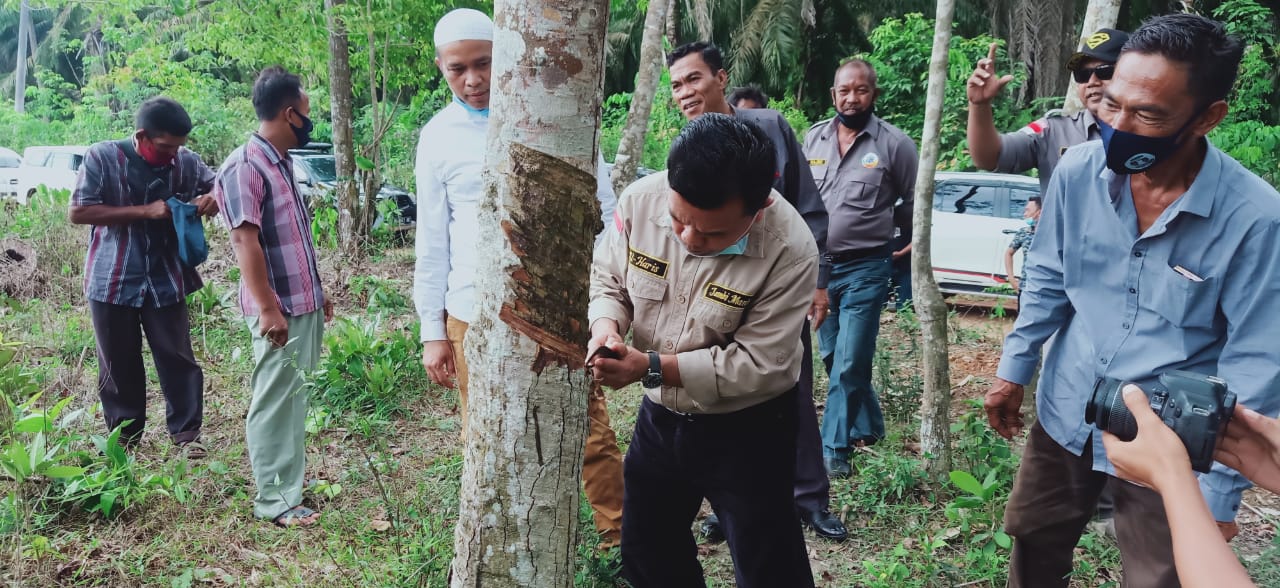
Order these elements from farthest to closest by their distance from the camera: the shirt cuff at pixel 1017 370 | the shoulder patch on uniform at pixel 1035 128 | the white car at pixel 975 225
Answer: the white car at pixel 975 225 < the shoulder patch on uniform at pixel 1035 128 < the shirt cuff at pixel 1017 370

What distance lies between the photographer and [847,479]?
400cm

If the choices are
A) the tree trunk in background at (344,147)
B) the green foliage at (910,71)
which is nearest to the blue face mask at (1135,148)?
the tree trunk in background at (344,147)

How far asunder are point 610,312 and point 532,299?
0.46m

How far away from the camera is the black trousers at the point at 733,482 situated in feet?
7.54

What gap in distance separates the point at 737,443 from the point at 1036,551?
1061mm

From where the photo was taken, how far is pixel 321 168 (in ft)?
38.7

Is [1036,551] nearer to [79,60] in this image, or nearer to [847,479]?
[847,479]

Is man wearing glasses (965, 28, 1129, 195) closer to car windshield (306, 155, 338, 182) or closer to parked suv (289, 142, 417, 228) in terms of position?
parked suv (289, 142, 417, 228)

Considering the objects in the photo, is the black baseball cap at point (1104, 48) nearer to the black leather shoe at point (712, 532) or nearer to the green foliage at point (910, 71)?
the black leather shoe at point (712, 532)

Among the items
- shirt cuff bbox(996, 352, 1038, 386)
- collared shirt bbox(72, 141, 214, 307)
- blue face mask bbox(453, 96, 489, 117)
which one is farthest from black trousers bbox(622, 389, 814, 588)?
collared shirt bbox(72, 141, 214, 307)

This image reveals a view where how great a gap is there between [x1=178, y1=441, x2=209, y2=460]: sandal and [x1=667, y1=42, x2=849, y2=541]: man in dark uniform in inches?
105

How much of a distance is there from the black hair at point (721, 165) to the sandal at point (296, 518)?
8.05 feet

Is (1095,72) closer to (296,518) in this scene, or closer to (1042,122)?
(1042,122)

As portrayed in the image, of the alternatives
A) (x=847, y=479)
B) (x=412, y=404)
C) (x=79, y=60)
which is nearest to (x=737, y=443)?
(x=847, y=479)
